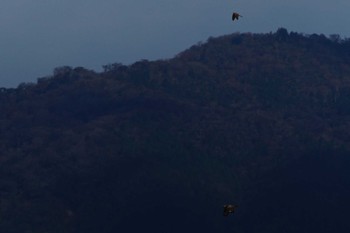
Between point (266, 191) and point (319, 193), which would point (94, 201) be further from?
point (319, 193)

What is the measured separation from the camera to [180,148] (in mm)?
145000

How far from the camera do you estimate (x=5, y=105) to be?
177 meters

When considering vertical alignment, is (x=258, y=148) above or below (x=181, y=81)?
below

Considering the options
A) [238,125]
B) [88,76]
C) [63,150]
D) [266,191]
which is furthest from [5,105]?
[266,191]

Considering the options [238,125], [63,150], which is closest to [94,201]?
[63,150]

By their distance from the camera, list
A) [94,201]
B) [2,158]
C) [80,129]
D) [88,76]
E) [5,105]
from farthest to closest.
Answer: [88,76] → [5,105] → [80,129] → [2,158] → [94,201]

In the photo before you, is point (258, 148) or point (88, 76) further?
point (88, 76)

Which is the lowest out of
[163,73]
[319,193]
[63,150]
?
[319,193]

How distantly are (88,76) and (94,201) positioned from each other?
238 ft

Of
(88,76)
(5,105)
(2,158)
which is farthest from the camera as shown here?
(88,76)

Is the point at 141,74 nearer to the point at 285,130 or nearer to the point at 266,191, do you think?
the point at 285,130

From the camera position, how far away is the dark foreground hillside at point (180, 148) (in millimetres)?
122312

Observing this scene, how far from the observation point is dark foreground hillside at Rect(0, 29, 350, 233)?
12231 cm

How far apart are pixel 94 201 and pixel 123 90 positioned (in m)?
57.1
